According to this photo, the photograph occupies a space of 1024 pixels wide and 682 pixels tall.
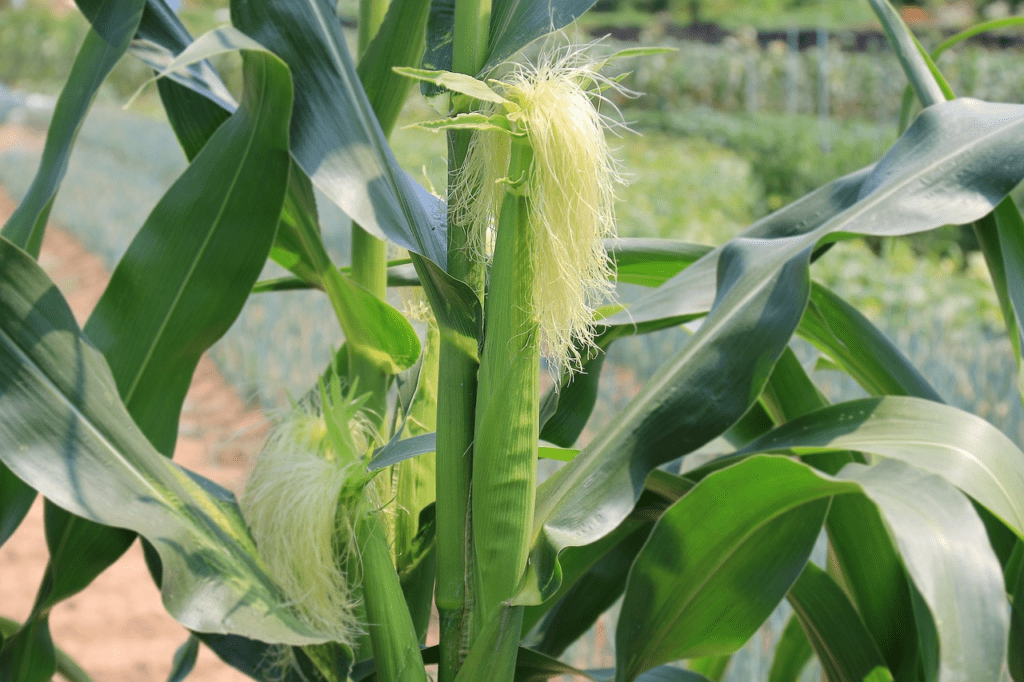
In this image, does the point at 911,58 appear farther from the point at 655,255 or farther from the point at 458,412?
the point at 458,412

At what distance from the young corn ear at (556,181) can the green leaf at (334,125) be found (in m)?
0.04

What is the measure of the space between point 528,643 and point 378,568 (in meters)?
0.36

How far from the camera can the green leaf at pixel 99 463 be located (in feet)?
1.79

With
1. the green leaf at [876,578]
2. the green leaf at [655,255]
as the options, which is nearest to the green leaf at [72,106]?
the green leaf at [655,255]

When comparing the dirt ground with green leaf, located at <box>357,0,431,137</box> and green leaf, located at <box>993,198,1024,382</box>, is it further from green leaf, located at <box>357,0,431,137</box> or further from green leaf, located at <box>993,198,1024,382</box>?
green leaf, located at <box>993,198,1024,382</box>

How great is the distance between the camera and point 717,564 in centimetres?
65

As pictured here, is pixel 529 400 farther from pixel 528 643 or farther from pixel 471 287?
pixel 528 643

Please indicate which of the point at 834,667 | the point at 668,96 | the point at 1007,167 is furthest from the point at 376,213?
the point at 668,96

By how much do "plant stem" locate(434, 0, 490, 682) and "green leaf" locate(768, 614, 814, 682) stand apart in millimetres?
568

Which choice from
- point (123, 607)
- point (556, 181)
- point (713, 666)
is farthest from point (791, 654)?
point (123, 607)

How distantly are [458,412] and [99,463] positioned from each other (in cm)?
25

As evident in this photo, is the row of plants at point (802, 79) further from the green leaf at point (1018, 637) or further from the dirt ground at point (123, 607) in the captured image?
the green leaf at point (1018, 637)

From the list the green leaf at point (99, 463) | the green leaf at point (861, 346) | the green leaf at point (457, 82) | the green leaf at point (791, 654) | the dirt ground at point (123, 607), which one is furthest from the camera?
the dirt ground at point (123, 607)

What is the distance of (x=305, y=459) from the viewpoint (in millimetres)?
612
